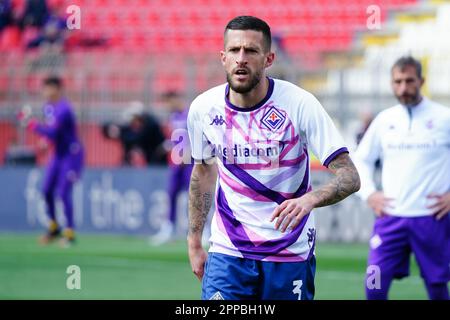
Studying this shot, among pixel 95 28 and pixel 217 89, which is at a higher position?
pixel 95 28

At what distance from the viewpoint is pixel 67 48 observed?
23.5 m

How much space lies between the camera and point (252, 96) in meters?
6.24

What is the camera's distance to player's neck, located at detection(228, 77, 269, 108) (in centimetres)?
623

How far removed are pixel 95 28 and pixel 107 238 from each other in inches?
302

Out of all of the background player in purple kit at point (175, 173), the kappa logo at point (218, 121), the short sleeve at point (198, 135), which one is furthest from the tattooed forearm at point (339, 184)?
the background player in purple kit at point (175, 173)

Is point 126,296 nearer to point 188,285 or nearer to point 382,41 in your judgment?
point 188,285

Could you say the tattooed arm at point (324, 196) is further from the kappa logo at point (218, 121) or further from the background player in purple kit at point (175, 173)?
the background player in purple kit at point (175, 173)

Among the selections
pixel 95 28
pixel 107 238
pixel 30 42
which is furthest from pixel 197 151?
pixel 95 28

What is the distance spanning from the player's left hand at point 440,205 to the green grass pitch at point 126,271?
2.30m

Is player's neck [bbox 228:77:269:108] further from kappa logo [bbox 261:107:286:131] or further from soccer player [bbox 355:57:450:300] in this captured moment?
soccer player [bbox 355:57:450:300]

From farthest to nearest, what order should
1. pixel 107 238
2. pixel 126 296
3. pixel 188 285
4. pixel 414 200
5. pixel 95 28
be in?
1. pixel 95 28
2. pixel 107 238
3. pixel 188 285
4. pixel 126 296
5. pixel 414 200

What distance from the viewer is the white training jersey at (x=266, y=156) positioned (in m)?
6.20

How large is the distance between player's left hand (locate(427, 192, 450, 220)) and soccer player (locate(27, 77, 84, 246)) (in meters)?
8.81

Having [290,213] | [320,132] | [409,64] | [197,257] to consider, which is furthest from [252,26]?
[409,64]
